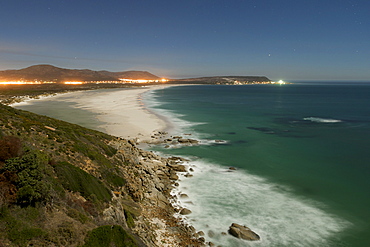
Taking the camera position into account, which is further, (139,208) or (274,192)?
(274,192)

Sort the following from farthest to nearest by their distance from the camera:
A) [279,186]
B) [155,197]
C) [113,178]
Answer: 1. [279,186]
2. [155,197]
3. [113,178]

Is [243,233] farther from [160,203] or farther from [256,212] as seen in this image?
[160,203]

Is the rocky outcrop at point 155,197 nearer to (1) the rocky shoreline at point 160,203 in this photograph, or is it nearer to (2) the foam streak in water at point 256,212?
(1) the rocky shoreline at point 160,203

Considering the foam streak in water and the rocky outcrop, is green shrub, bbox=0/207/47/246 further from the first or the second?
the foam streak in water

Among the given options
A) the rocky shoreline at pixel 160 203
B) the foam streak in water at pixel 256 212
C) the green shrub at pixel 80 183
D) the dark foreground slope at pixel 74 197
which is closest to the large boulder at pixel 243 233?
the rocky shoreline at pixel 160 203

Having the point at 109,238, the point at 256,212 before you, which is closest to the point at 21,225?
the point at 109,238

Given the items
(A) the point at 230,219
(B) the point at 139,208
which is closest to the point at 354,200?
(A) the point at 230,219

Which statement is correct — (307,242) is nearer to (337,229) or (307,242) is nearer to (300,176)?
(337,229)
